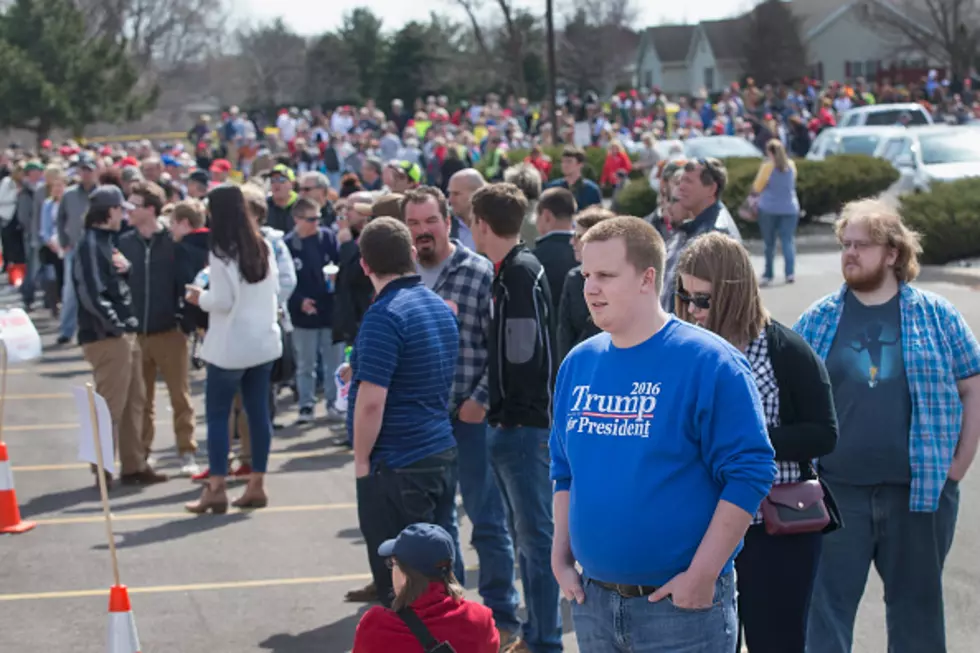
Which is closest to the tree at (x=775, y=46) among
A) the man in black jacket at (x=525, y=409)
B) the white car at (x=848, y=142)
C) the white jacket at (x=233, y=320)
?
the white car at (x=848, y=142)

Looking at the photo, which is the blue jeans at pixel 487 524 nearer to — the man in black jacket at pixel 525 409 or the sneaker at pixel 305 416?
the man in black jacket at pixel 525 409

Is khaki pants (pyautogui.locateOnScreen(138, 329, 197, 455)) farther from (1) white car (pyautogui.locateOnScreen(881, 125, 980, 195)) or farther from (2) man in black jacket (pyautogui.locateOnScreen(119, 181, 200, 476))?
(1) white car (pyautogui.locateOnScreen(881, 125, 980, 195))

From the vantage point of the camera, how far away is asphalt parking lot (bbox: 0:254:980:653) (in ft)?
23.1

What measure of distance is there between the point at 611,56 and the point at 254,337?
9429 centimetres

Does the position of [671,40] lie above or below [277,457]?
above

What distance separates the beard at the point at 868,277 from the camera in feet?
17.1

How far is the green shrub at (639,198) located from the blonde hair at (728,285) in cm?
1992

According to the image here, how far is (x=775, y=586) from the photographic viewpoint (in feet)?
15.3

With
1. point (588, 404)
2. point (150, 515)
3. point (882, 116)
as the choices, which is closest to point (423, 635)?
point (588, 404)

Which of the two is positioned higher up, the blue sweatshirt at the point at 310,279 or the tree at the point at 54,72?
the tree at the point at 54,72

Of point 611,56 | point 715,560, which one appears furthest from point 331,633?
point 611,56

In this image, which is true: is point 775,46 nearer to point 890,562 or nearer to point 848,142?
point 848,142

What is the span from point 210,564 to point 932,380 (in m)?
4.72

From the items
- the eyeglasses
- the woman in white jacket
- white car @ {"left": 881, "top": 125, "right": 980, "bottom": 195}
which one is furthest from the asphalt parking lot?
white car @ {"left": 881, "top": 125, "right": 980, "bottom": 195}
